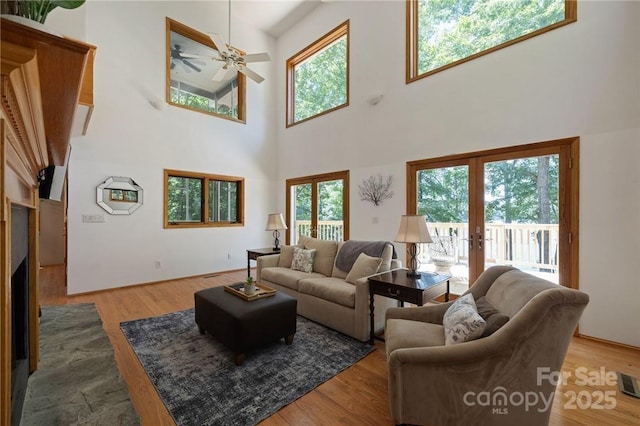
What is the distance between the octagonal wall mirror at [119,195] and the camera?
14.5 ft

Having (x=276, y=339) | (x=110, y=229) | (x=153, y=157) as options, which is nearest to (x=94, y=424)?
(x=276, y=339)

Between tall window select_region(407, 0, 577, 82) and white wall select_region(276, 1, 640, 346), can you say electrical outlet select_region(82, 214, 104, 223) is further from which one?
tall window select_region(407, 0, 577, 82)

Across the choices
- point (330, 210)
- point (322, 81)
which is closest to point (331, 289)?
point (330, 210)

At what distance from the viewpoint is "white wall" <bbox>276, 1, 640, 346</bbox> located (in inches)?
105

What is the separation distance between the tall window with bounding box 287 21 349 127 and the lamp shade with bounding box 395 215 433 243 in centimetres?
321

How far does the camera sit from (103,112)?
4453 millimetres

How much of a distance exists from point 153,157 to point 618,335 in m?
6.52

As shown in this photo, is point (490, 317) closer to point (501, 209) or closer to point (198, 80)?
point (501, 209)

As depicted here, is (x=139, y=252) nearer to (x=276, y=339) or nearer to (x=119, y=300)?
(x=119, y=300)

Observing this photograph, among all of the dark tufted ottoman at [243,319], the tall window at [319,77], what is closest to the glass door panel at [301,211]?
the tall window at [319,77]

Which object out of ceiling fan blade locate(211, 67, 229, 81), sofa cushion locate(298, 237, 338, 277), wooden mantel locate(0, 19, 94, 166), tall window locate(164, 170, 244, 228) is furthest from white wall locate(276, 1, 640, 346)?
wooden mantel locate(0, 19, 94, 166)

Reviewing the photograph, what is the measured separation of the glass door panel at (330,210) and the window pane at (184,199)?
238 cm

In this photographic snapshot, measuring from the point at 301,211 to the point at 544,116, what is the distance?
4.46 metres

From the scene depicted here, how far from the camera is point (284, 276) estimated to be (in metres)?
3.67
